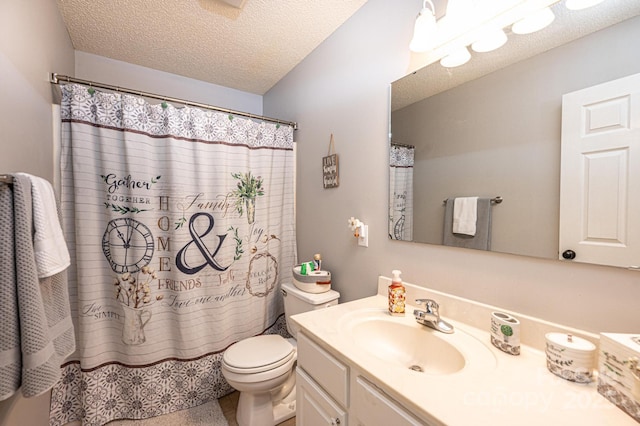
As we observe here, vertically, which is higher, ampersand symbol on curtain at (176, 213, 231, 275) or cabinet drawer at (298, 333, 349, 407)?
ampersand symbol on curtain at (176, 213, 231, 275)

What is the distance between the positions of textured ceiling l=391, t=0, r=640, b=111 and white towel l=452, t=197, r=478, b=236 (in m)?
0.49

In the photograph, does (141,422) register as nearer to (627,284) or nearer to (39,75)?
(39,75)

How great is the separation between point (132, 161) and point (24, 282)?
98cm

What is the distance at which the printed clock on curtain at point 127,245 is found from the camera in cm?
149

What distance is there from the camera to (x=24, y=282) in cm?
→ 72

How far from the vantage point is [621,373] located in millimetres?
593

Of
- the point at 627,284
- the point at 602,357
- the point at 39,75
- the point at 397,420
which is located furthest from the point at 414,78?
the point at 39,75

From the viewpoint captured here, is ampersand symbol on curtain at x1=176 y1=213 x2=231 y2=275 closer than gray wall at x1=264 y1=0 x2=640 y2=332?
No

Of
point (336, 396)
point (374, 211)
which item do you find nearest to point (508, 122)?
point (374, 211)

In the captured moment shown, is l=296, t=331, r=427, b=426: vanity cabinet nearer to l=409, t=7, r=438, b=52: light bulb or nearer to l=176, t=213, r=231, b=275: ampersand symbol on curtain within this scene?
l=176, t=213, r=231, b=275: ampersand symbol on curtain

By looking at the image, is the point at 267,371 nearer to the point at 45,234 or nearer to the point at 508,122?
the point at 45,234

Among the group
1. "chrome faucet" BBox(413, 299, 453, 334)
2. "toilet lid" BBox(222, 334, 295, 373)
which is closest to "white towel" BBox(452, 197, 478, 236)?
"chrome faucet" BBox(413, 299, 453, 334)

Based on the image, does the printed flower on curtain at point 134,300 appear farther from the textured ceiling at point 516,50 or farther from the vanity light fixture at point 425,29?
the vanity light fixture at point 425,29

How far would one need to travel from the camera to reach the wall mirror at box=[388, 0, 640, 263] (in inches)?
30.0
